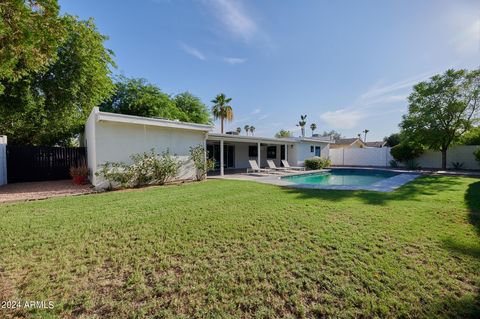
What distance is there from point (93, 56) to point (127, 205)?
10.7 m

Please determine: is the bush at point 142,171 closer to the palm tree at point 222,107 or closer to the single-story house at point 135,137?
the single-story house at point 135,137

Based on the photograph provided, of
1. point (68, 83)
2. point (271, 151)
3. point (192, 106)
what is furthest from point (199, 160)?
point (192, 106)

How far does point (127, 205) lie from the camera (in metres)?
6.61

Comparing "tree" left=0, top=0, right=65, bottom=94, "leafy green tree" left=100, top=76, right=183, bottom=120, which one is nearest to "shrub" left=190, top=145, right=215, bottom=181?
"tree" left=0, top=0, right=65, bottom=94

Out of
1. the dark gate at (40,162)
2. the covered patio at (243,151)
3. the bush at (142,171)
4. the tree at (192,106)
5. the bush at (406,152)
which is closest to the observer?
the bush at (142,171)

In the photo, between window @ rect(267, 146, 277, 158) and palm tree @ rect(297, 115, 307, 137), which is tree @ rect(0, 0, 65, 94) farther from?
palm tree @ rect(297, 115, 307, 137)

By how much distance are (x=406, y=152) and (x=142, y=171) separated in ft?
79.1

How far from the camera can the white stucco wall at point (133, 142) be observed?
945cm

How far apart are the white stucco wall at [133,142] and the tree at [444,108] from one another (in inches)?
680

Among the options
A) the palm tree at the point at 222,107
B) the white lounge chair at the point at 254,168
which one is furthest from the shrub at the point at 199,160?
the palm tree at the point at 222,107

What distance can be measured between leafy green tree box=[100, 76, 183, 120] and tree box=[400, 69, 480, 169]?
21535mm

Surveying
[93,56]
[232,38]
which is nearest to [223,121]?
[232,38]

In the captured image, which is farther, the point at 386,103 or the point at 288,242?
the point at 386,103

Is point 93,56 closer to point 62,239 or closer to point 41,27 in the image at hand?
point 41,27
